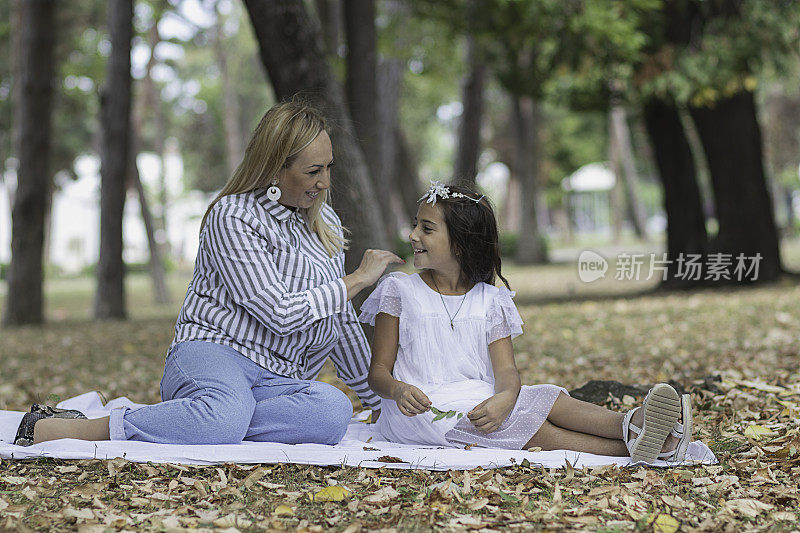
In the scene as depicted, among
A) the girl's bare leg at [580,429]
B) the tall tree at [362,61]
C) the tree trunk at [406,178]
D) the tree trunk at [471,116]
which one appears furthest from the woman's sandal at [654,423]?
the tree trunk at [406,178]

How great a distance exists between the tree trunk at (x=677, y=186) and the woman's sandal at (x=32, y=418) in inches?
407

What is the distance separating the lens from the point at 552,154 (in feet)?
119

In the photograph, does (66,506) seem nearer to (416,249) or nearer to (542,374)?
(416,249)

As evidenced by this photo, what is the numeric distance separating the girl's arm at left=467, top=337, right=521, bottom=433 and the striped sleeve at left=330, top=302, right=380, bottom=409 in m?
0.67

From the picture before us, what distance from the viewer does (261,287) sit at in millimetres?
3717

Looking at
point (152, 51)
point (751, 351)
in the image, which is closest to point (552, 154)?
point (152, 51)

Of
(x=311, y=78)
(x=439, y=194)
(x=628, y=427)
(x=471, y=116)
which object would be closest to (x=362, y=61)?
(x=311, y=78)

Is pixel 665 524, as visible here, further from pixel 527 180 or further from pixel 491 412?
pixel 527 180

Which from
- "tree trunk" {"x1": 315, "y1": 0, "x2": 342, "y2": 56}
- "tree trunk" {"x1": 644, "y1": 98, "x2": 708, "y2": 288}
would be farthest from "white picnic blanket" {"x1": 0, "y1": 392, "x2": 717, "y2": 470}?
"tree trunk" {"x1": 644, "y1": 98, "x2": 708, "y2": 288}

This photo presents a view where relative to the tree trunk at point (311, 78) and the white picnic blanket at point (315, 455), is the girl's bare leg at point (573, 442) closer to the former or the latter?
the white picnic blanket at point (315, 455)

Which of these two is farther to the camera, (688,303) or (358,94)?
(688,303)

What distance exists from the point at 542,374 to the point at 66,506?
396 centimetres

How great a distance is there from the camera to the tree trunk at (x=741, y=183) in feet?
40.0

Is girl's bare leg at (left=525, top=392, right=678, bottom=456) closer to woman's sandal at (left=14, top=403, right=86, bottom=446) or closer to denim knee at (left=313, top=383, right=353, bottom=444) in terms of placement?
denim knee at (left=313, top=383, right=353, bottom=444)
